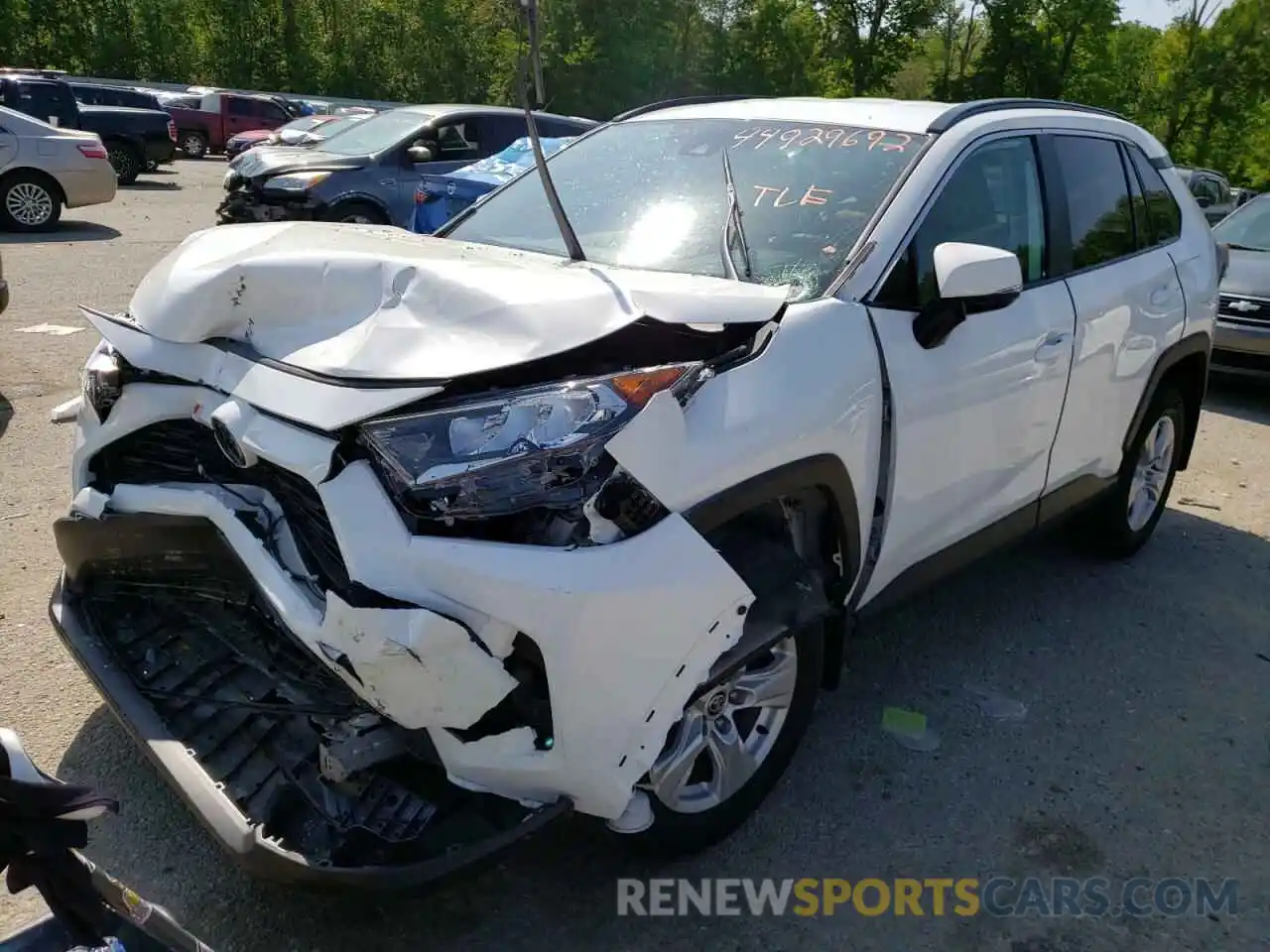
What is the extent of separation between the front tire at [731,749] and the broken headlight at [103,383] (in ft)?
5.47

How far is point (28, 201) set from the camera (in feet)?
41.3

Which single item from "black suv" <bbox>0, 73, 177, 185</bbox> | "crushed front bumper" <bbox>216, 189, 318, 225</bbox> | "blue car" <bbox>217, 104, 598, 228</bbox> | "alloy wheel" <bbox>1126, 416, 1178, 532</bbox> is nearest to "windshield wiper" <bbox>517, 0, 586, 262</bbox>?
"alloy wheel" <bbox>1126, 416, 1178, 532</bbox>

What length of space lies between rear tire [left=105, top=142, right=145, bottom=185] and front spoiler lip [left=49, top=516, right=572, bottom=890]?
20.1 m

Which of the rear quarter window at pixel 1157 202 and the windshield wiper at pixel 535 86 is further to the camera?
the rear quarter window at pixel 1157 202

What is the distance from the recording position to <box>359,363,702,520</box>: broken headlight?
6.98 feet

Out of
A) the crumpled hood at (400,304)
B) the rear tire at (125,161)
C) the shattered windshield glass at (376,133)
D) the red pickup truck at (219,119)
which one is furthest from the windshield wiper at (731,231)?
the red pickup truck at (219,119)

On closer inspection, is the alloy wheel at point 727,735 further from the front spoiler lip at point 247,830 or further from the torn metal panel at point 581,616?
the front spoiler lip at point 247,830

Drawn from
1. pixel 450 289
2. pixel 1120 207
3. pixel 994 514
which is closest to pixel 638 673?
pixel 450 289

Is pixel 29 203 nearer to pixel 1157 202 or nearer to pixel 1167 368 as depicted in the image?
pixel 1157 202

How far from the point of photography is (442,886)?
2.11 meters

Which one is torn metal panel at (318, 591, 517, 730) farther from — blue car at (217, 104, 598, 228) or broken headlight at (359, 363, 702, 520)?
blue car at (217, 104, 598, 228)

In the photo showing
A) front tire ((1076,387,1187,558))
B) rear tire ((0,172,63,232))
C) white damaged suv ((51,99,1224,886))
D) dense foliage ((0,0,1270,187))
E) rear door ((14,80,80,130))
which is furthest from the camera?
dense foliage ((0,0,1270,187))

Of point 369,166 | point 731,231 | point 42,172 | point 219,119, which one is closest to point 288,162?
point 369,166

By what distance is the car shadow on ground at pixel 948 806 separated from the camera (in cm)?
258
